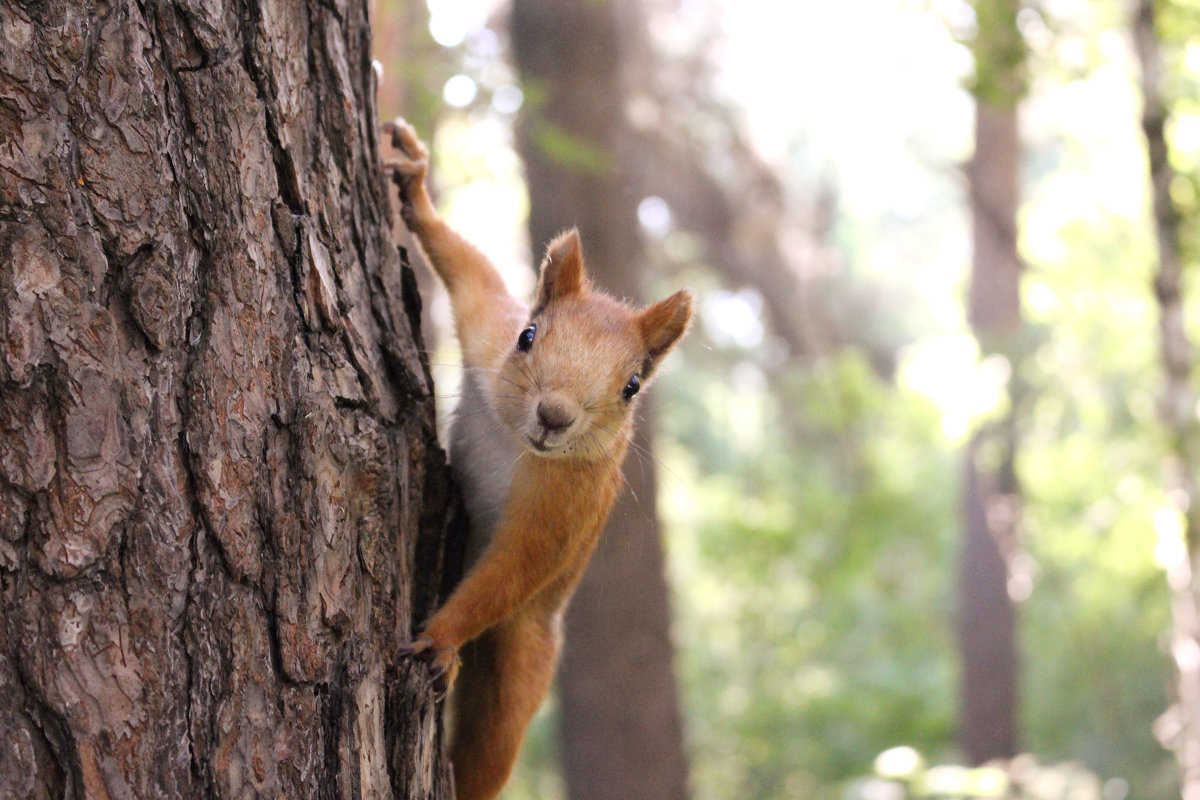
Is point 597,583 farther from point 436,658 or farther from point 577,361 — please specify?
point 436,658

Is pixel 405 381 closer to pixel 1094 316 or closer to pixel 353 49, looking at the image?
pixel 353 49

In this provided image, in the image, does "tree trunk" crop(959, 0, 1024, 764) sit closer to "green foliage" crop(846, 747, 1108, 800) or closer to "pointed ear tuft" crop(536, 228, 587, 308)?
"green foliage" crop(846, 747, 1108, 800)

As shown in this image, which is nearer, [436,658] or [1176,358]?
[436,658]

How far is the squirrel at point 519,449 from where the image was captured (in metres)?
2.39

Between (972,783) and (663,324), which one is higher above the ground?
(663,324)

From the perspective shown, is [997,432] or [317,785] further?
[997,432]

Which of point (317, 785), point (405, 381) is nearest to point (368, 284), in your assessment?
point (405, 381)

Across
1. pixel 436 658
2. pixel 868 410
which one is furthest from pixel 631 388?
pixel 868 410

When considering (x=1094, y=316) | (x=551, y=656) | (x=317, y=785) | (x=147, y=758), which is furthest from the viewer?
(x=1094, y=316)

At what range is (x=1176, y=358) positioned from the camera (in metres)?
4.84

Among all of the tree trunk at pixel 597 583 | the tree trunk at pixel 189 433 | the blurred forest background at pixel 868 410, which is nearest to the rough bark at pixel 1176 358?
the blurred forest background at pixel 868 410

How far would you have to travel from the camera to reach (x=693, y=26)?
11.2m

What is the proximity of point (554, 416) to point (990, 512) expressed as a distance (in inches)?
357

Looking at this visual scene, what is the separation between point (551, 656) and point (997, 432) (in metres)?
7.39
